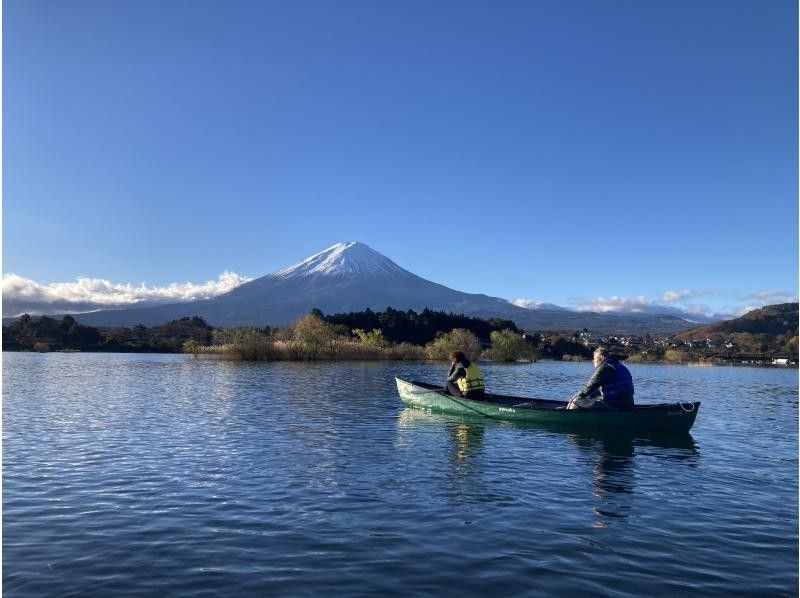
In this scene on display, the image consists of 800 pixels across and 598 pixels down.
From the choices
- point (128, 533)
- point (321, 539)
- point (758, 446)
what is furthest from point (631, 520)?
point (758, 446)

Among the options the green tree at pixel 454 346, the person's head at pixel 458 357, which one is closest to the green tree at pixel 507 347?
the green tree at pixel 454 346

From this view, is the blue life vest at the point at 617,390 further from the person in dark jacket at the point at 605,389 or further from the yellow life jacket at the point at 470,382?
the yellow life jacket at the point at 470,382

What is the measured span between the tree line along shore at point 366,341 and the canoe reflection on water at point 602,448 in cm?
4508

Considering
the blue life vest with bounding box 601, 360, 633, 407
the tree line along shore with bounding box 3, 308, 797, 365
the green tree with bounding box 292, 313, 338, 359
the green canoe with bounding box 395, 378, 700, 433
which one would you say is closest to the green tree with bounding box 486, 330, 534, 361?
the tree line along shore with bounding box 3, 308, 797, 365

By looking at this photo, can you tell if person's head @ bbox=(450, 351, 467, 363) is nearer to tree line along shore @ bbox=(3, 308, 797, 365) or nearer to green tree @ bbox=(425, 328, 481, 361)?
tree line along shore @ bbox=(3, 308, 797, 365)

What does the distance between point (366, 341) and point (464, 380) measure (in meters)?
58.2

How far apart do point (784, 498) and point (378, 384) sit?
2709cm

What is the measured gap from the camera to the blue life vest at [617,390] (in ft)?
63.7

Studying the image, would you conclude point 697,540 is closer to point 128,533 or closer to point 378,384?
point 128,533

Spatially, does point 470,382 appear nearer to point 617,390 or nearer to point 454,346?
point 617,390

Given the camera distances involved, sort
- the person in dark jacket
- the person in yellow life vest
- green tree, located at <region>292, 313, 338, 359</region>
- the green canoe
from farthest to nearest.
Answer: green tree, located at <region>292, 313, 338, 359</region>
the person in yellow life vest
the person in dark jacket
the green canoe

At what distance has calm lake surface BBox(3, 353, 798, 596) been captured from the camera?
7.43 metres

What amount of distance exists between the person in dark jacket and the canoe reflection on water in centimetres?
80

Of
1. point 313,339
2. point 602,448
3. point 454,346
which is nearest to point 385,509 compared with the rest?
point 602,448
